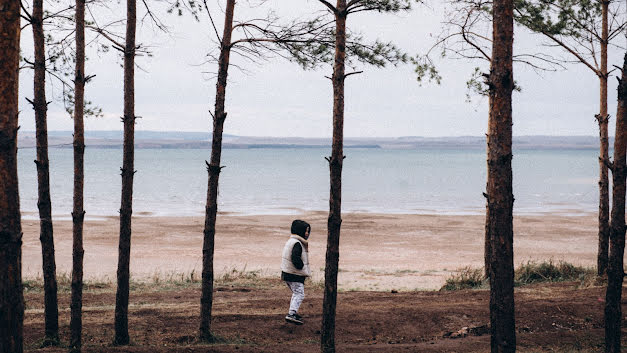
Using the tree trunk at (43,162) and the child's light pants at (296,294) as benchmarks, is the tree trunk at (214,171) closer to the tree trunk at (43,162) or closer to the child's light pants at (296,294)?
the child's light pants at (296,294)

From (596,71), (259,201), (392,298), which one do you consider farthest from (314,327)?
(259,201)

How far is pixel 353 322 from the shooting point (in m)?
13.5

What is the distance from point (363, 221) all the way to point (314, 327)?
33386 millimetres

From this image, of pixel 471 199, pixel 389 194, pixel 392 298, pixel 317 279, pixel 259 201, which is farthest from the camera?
pixel 389 194

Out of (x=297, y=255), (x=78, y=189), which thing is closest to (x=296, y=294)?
(x=297, y=255)

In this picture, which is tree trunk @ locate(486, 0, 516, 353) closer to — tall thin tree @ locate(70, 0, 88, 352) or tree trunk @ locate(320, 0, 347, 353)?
tree trunk @ locate(320, 0, 347, 353)

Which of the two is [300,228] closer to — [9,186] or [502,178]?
[502,178]

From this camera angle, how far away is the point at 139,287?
752 inches

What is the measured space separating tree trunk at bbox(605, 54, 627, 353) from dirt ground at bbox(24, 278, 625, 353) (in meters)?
1.11

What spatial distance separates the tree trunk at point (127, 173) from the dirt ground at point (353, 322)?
552mm

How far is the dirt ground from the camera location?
11781mm

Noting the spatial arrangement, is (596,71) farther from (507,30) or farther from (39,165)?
(39,165)

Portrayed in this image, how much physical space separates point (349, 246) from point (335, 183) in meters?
23.5

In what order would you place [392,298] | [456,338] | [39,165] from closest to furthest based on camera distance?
[39,165] < [456,338] < [392,298]
